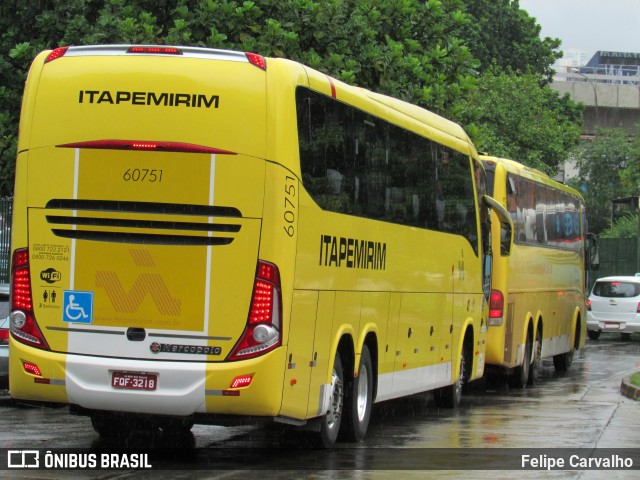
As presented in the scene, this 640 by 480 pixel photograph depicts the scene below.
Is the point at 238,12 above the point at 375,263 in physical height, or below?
above

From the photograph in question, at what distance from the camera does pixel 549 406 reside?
18141 mm

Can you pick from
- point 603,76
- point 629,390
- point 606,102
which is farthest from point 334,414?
point 603,76

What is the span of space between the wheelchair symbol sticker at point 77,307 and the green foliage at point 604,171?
163 ft

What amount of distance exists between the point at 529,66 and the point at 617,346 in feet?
98.8

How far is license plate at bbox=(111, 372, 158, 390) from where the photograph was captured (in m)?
10.5

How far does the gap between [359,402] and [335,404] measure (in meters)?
0.83

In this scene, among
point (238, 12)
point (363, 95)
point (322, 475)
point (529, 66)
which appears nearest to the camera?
point (322, 475)

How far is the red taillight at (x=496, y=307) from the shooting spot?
20.0m

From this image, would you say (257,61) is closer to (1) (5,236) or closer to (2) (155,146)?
(2) (155,146)

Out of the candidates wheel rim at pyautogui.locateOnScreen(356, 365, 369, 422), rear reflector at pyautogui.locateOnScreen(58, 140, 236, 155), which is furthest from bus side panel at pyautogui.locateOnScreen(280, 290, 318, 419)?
wheel rim at pyautogui.locateOnScreen(356, 365, 369, 422)

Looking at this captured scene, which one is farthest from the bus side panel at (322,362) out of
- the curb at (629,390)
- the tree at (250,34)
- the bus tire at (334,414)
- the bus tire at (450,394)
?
the tree at (250,34)

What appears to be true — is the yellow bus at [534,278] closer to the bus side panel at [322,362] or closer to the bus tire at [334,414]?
the bus tire at [334,414]

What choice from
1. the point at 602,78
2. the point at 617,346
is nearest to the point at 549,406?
the point at 617,346

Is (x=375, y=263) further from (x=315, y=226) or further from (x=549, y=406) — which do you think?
(x=549, y=406)
